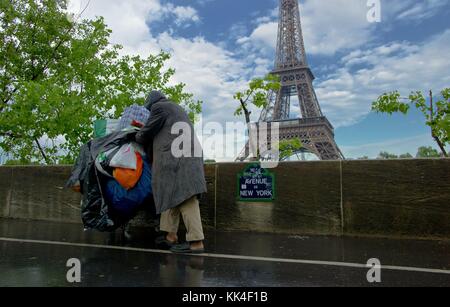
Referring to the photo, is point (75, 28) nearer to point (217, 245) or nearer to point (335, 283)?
point (217, 245)

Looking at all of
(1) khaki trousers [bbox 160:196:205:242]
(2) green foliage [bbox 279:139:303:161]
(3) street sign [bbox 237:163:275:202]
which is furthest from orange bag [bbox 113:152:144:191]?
(2) green foliage [bbox 279:139:303:161]

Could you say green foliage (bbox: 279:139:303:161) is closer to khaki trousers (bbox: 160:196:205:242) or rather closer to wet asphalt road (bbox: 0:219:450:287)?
wet asphalt road (bbox: 0:219:450:287)

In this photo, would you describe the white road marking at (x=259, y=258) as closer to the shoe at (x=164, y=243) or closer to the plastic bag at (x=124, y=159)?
the shoe at (x=164, y=243)

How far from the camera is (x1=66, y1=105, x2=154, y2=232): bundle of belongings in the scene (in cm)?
424

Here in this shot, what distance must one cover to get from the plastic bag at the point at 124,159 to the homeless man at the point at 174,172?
0.17 meters

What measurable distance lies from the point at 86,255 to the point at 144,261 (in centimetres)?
74

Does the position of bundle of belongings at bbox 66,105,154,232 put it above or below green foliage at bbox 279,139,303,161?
below

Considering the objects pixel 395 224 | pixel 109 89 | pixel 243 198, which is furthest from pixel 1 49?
pixel 395 224

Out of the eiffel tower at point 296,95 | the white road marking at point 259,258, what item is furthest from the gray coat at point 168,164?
the eiffel tower at point 296,95

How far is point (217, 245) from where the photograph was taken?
177 inches

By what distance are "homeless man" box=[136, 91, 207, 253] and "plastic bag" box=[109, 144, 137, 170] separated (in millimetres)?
173

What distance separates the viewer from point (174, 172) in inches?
159

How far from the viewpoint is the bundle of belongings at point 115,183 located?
4238 mm

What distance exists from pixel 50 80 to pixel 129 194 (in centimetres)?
901
